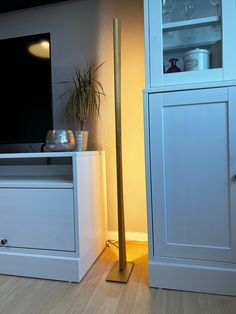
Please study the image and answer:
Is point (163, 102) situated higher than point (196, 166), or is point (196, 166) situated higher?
point (163, 102)

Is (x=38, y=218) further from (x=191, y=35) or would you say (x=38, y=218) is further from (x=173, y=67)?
(x=191, y=35)

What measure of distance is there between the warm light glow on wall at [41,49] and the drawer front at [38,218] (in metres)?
0.86

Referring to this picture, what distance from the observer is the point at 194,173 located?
3.90ft

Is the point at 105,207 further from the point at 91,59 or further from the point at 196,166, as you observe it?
the point at 91,59

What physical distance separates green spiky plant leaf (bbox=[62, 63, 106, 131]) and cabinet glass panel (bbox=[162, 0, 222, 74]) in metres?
Answer: 0.61

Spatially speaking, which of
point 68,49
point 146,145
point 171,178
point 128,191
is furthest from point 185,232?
point 68,49

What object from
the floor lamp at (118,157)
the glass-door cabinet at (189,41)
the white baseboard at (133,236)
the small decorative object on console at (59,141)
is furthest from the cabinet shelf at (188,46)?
the white baseboard at (133,236)

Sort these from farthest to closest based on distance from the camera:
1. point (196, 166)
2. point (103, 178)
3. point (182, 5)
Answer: point (103, 178) < point (182, 5) < point (196, 166)

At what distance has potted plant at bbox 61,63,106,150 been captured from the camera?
164 cm

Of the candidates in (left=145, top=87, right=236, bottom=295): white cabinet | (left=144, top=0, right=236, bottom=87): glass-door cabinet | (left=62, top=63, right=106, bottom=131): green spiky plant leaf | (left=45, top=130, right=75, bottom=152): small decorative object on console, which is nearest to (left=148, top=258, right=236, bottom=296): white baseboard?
(left=145, top=87, right=236, bottom=295): white cabinet

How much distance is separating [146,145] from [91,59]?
3.11 ft

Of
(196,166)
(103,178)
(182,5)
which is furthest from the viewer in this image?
(103,178)

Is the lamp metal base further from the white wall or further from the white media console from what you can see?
the white wall

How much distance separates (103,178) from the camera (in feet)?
5.78
